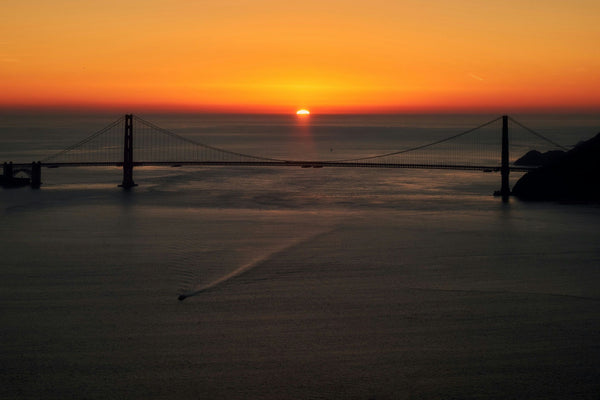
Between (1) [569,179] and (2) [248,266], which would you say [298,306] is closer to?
(2) [248,266]

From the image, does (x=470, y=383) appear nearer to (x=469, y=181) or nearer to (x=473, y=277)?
(x=473, y=277)

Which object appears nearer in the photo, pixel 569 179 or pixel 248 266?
pixel 248 266

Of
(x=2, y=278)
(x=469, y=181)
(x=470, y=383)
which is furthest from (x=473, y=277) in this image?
(x=469, y=181)

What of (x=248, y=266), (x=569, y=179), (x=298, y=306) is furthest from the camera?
(x=569, y=179)

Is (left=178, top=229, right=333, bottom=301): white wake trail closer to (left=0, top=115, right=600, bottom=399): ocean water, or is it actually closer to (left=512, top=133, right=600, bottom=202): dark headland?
(left=0, top=115, right=600, bottom=399): ocean water

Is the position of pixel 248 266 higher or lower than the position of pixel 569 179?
lower

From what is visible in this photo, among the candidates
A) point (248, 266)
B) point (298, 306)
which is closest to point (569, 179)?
point (248, 266)

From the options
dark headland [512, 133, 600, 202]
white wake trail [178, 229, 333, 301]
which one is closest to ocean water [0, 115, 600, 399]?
white wake trail [178, 229, 333, 301]
